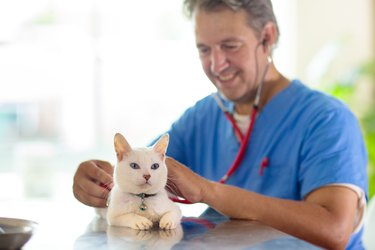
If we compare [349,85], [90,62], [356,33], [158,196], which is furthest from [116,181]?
[90,62]

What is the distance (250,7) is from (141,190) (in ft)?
2.85

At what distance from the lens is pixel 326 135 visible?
6.14 feet

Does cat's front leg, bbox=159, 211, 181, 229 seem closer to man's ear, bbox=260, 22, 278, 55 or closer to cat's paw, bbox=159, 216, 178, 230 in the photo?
cat's paw, bbox=159, 216, 178, 230

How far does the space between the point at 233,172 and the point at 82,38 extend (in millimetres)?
3450

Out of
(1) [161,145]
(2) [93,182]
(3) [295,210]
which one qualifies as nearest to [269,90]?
(3) [295,210]

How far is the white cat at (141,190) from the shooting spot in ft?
4.37

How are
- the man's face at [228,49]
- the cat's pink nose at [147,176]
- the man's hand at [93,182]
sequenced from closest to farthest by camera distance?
the cat's pink nose at [147,176] → the man's hand at [93,182] → the man's face at [228,49]

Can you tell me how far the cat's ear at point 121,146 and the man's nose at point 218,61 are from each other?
75 cm

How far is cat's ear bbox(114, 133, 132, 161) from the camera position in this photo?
1336mm

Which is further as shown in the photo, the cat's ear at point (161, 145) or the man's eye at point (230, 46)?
the man's eye at point (230, 46)

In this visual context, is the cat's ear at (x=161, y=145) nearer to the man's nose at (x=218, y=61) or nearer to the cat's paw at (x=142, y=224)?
the cat's paw at (x=142, y=224)

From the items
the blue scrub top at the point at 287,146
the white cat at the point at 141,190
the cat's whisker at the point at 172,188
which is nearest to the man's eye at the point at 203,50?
the blue scrub top at the point at 287,146

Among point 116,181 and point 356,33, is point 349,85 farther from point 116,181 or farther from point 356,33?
point 116,181

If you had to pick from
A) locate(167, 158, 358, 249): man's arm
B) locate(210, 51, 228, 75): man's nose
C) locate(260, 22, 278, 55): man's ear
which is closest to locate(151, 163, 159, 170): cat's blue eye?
locate(167, 158, 358, 249): man's arm
